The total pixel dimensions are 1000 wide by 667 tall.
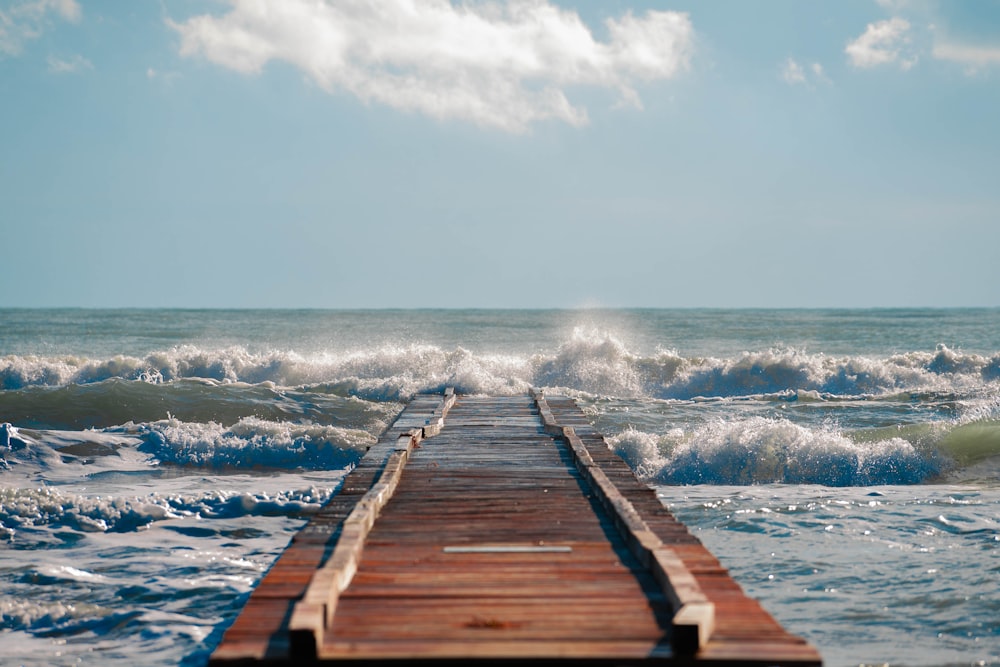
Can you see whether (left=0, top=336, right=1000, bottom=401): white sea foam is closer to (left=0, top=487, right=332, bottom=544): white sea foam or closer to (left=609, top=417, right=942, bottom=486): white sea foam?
(left=609, top=417, right=942, bottom=486): white sea foam

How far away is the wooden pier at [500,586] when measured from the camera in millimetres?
3807

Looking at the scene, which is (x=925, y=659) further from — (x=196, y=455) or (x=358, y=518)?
(x=196, y=455)

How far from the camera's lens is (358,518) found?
5.80m

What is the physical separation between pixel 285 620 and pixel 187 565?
4.01 m

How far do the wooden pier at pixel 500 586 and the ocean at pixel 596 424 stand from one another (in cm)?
136

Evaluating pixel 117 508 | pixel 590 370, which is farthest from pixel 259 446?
pixel 590 370

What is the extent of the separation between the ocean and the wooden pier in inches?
53.5

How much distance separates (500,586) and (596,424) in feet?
41.9

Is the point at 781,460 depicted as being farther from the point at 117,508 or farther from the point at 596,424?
the point at 117,508

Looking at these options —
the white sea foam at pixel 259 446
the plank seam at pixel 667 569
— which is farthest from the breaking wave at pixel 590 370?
the plank seam at pixel 667 569

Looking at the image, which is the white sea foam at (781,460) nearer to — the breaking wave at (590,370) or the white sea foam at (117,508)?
the white sea foam at (117,508)

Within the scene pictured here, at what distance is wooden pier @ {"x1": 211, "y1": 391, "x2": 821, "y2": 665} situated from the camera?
381 cm

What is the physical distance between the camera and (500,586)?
4.73 metres

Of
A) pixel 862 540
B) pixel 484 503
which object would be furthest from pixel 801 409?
pixel 484 503
